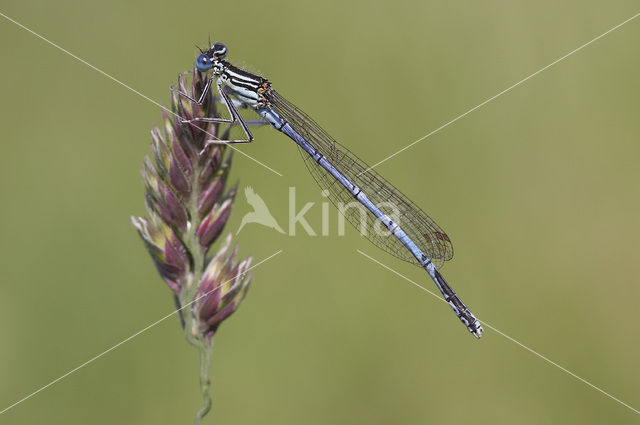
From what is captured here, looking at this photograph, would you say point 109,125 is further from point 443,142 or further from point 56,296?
point 443,142

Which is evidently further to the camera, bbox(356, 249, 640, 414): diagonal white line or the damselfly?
bbox(356, 249, 640, 414): diagonal white line

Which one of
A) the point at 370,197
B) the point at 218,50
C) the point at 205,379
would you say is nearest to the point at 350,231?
the point at 370,197

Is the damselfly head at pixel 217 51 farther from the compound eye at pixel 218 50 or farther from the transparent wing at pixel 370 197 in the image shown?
the transparent wing at pixel 370 197

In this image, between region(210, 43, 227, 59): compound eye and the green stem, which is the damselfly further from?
the green stem

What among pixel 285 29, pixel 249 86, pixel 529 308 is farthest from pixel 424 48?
pixel 529 308

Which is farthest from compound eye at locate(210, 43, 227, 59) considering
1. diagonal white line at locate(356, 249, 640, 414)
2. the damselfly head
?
diagonal white line at locate(356, 249, 640, 414)

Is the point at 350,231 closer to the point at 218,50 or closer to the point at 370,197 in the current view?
the point at 370,197
